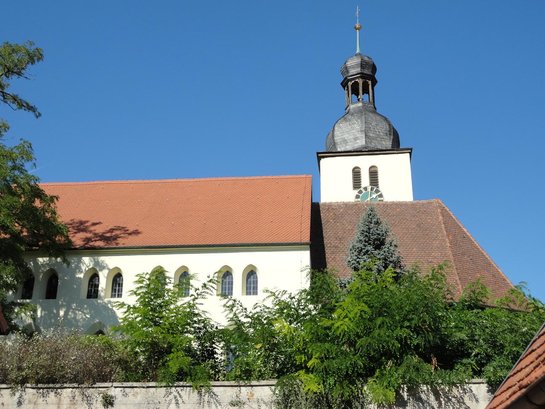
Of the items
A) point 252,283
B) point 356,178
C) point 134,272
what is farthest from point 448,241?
point 356,178

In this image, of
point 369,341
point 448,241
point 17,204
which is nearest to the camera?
point 369,341

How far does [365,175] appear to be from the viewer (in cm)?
3362

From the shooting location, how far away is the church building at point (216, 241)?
835 inches

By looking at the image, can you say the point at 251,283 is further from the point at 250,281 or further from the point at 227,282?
the point at 227,282

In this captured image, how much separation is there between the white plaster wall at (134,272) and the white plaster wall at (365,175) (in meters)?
12.5

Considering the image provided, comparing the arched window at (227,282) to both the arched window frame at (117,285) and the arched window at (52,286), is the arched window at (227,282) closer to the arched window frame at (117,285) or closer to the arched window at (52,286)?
the arched window frame at (117,285)

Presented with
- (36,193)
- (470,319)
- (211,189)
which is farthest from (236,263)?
Result: (470,319)

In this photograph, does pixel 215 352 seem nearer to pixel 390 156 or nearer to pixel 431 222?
pixel 431 222

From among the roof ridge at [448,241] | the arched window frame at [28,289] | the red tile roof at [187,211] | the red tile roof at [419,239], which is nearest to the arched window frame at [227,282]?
the red tile roof at [187,211]

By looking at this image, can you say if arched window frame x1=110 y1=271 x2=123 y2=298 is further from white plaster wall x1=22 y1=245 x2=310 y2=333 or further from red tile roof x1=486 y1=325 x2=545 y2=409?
red tile roof x1=486 y1=325 x2=545 y2=409

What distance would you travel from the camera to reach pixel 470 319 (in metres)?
13.0

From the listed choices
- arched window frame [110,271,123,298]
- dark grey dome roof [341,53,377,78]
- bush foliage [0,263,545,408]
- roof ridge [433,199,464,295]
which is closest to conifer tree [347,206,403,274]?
roof ridge [433,199,464,295]

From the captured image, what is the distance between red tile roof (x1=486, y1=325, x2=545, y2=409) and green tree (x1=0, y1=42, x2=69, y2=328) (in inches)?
566

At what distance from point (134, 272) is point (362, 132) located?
17.6m
